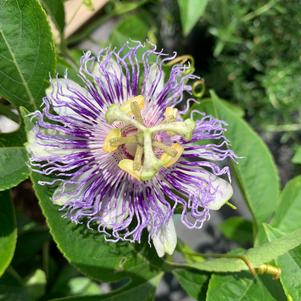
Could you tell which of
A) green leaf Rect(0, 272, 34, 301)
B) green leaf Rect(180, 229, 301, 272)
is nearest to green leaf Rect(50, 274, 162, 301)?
green leaf Rect(180, 229, 301, 272)

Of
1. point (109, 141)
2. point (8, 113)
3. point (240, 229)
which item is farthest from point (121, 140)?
point (240, 229)

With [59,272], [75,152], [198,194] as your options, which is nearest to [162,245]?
[198,194]

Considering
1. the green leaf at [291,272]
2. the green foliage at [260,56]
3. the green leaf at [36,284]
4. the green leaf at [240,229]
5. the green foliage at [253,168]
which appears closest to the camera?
the green leaf at [291,272]

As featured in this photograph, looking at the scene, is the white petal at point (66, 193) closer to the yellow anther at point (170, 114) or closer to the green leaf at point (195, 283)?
the yellow anther at point (170, 114)

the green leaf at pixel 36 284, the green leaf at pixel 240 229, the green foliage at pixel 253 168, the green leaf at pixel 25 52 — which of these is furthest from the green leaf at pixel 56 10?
the green leaf at pixel 240 229

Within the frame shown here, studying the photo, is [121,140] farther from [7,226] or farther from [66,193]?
[7,226]

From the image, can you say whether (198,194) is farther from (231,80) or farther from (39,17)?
(231,80)
